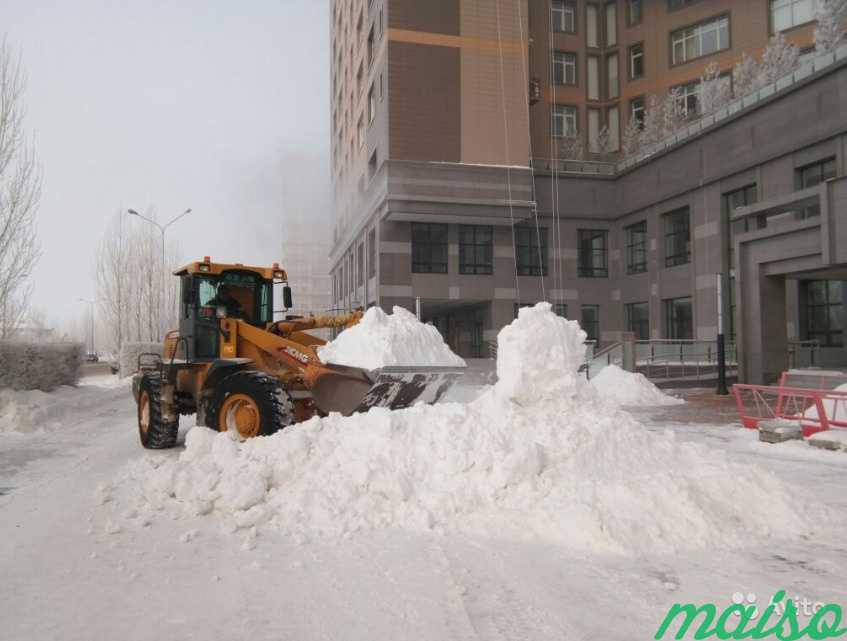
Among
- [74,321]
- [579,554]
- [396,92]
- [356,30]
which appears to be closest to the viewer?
[579,554]

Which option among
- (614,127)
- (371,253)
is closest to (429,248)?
(371,253)

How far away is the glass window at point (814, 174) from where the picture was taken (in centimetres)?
2259

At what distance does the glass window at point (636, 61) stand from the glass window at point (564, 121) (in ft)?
14.7

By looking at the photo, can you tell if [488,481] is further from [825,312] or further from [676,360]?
[825,312]

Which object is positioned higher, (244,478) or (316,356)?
(316,356)

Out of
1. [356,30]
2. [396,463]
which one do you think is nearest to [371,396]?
[396,463]

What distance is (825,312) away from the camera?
2392cm

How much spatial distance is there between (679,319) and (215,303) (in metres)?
27.6

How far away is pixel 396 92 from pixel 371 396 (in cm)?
2749

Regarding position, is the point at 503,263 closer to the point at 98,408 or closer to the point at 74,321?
the point at 98,408

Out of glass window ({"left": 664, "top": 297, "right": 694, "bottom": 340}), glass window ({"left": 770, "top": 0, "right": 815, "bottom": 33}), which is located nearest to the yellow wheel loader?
glass window ({"left": 664, "top": 297, "right": 694, "bottom": 340})

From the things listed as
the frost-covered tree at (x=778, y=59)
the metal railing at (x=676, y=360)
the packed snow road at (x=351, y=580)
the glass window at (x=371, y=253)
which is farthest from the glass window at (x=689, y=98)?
the packed snow road at (x=351, y=580)

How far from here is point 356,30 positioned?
43094 millimetres

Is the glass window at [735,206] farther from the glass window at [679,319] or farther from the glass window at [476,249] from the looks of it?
the glass window at [476,249]
